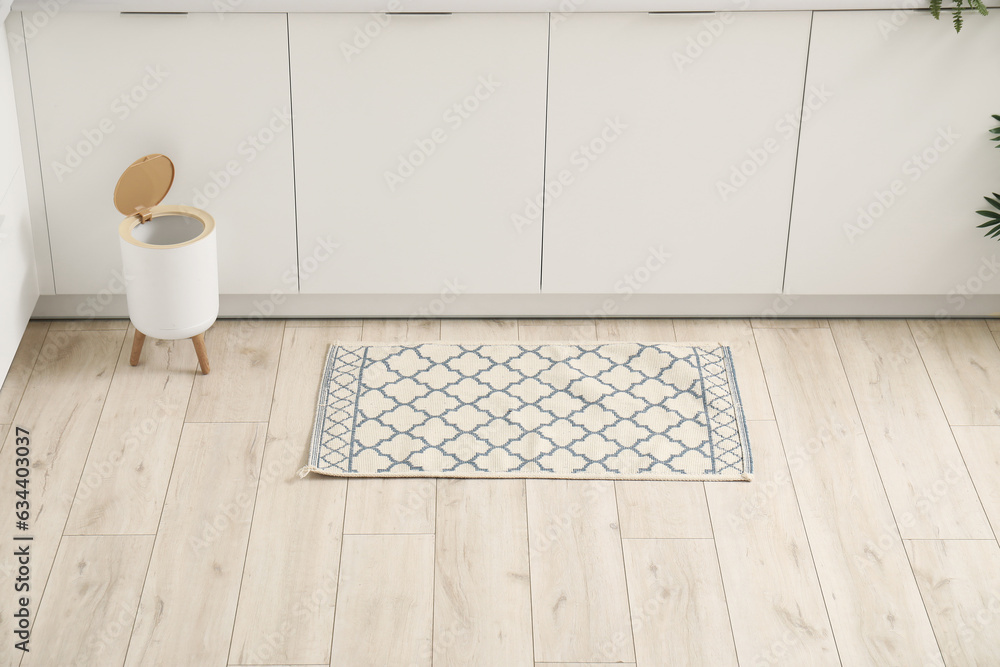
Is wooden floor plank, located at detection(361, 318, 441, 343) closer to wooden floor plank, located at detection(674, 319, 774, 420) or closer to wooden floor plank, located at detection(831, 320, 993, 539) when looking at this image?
wooden floor plank, located at detection(674, 319, 774, 420)

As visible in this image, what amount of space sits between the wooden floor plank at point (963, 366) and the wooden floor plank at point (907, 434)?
30mm

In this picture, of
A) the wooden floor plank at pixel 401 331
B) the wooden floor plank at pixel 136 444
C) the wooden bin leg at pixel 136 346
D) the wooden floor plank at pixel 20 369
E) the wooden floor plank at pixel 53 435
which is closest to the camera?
the wooden floor plank at pixel 53 435

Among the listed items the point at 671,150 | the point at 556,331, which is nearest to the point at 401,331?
the point at 556,331

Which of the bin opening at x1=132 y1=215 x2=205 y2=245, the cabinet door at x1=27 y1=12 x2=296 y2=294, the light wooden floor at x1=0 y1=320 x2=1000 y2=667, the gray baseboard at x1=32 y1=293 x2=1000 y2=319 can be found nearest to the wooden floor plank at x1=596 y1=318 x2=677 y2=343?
the gray baseboard at x1=32 y1=293 x2=1000 y2=319

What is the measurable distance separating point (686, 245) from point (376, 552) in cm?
118

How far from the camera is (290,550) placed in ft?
7.20

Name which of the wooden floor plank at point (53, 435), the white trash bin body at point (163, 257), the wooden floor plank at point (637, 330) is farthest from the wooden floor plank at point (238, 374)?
the wooden floor plank at point (637, 330)

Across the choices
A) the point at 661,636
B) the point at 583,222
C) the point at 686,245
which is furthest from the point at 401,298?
the point at 661,636

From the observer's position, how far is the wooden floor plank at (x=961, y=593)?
2.00 m

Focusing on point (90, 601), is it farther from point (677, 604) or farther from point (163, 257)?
point (677, 604)

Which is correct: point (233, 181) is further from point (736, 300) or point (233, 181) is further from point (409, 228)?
point (736, 300)

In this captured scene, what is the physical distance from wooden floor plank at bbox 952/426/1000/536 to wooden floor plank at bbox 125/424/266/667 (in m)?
1.62

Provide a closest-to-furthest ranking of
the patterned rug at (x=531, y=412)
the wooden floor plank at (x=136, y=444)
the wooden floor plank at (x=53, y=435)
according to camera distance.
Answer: the wooden floor plank at (x=53, y=435), the wooden floor plank at (x=136, y=444), the patterned rug at (x=531, y=412)

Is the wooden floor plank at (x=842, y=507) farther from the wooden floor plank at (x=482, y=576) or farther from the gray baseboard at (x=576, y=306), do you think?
the wooden floor plank at (x=482, y=576)
